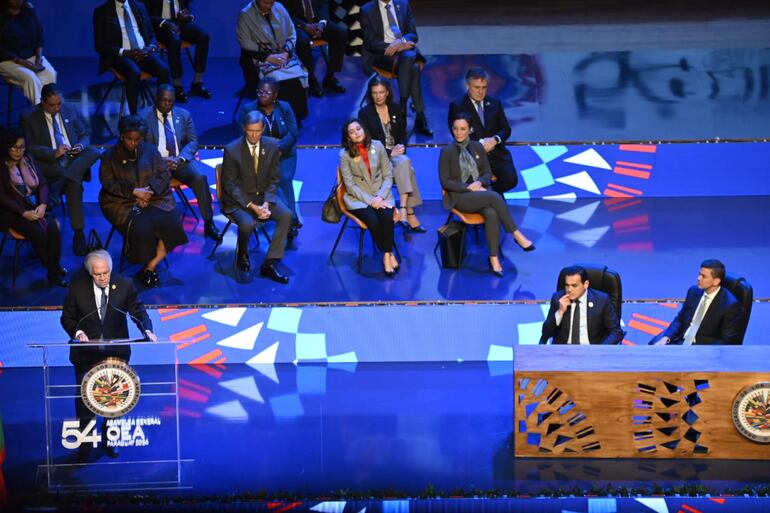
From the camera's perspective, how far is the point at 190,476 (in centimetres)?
686

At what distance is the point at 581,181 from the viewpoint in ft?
34.6

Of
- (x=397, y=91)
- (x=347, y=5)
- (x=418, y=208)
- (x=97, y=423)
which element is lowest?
(x=97, y=423)

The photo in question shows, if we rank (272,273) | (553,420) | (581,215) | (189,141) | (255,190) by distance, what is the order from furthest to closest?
(581,215), (189,141), (255,190), (272,273), (553,420)

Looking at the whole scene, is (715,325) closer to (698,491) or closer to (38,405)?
(698,491)

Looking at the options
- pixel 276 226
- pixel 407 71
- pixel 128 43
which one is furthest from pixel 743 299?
pixel 128 43

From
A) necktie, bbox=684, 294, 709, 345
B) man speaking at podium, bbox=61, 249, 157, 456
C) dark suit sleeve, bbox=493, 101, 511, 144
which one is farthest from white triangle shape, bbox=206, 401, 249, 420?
dark suit sleeve, bbox=493, 101, 511, 144

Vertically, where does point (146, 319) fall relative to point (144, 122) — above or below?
below

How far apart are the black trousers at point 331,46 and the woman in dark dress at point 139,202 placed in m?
2.18

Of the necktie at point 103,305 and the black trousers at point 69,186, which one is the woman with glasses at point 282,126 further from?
the necktie at point 103,305

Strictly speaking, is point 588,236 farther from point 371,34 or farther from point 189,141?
point 189,141

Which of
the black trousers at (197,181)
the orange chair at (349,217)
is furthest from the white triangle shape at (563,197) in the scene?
the black trousers at (197,181)

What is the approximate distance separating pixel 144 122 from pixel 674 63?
16.6ft

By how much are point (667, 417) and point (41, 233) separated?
452cm

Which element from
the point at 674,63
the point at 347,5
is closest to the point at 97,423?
the point at 347,5
